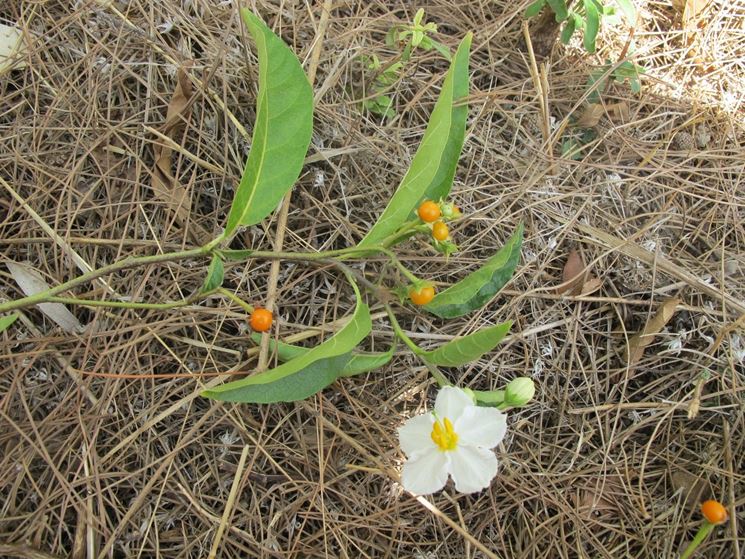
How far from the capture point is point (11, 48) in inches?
65.4

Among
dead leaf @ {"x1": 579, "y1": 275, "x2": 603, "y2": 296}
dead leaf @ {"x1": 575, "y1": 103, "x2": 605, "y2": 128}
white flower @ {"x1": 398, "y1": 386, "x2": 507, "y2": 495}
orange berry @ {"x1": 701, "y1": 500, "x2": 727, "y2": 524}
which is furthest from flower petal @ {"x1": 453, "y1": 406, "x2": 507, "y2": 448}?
dead leaf @ {"x1": 575, "y1": 103, "x2": 605, "y2": 128}

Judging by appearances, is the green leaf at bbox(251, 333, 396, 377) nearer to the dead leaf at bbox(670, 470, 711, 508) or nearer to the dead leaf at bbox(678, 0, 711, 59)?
the dead leaf at bbox(670, 470, 711, 508)

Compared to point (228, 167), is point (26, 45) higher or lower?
higher

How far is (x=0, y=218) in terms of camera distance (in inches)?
62.1

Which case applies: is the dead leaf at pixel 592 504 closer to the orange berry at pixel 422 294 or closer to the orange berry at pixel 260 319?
the orange berry at pixel 422 294

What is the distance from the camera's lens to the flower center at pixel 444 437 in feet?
3.94

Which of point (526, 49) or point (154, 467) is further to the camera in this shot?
point (526, 49)

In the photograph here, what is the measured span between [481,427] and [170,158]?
106 cm

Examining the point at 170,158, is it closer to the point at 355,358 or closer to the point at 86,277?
the point at 86,277

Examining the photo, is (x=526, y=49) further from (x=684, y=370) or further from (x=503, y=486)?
(x=503, y=486)

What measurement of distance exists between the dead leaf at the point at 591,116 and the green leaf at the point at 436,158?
25.4 inches

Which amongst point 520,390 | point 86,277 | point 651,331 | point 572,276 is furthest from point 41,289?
point 651,331

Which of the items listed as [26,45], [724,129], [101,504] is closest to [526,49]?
[724,129]

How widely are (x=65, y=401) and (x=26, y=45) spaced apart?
3.19 feet
